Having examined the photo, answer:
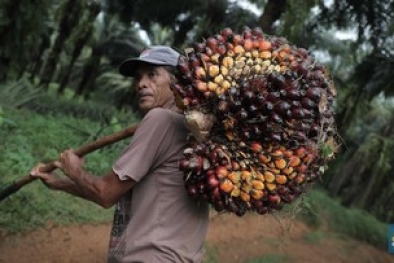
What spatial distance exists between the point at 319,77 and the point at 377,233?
12.3 meters

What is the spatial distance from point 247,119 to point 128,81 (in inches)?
901

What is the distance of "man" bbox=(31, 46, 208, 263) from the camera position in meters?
2.15

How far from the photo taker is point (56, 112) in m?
12.3

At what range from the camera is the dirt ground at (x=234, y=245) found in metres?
5.88

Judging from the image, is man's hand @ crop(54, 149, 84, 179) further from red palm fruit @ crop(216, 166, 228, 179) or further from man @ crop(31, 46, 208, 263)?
red palm fruit @ crop(216, 166, 228, 179)

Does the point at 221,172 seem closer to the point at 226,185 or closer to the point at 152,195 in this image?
the point at 226,185

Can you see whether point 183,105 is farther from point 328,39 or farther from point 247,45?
point 328,39

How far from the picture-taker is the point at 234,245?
848cm

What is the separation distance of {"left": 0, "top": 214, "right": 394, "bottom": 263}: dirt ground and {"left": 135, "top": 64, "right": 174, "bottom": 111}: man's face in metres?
0.78

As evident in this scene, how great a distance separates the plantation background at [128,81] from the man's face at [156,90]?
716mm

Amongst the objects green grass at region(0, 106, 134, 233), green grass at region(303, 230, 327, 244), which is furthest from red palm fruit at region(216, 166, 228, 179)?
green grass at region(303, 230, 327, 244)

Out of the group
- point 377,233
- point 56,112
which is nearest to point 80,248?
point 56,112

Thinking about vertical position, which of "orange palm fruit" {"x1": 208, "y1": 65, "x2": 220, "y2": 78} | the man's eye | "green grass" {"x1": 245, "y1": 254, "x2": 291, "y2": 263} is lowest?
"green grass" {"x1": 245, "y1": 254, "x2": 291, "y2": 263}

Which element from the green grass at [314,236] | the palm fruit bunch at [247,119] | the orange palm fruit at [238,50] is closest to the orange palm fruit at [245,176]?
the palm fruit bunch at [247,119]
